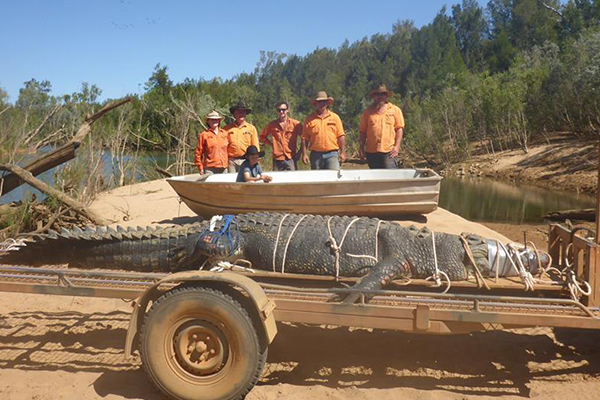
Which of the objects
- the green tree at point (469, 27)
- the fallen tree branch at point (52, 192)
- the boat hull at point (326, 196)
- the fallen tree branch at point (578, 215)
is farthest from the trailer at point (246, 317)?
the green tree at point (469, 27)

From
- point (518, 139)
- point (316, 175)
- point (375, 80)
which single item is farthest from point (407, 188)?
point (375, 80)

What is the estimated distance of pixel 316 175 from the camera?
7.46 metres

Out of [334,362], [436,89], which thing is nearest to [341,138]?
[334,362]

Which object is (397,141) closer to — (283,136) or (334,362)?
(283,136)

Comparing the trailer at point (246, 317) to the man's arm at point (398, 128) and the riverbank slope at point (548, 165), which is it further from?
the riverbank slope at point (548, 165)

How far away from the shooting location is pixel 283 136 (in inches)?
297

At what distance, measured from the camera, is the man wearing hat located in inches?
283

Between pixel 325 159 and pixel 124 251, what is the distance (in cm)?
407

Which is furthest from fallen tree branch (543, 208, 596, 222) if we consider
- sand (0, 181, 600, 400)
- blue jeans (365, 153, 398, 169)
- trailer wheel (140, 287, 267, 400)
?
trailer wheel (140, 287, 267, 400)

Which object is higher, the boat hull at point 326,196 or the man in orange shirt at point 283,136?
the man in orange shirt at point 283,136

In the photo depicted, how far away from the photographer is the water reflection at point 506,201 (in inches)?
460

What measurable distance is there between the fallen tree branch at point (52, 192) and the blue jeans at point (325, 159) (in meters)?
3.20

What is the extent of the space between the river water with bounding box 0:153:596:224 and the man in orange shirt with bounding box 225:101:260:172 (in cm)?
460

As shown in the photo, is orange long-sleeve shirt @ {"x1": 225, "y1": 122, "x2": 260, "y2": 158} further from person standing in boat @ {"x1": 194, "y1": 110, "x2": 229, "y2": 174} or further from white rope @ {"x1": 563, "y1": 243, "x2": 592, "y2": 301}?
white rope @ {"x1": 563, "y1": 243, "x2": 592, "y2": 301}
